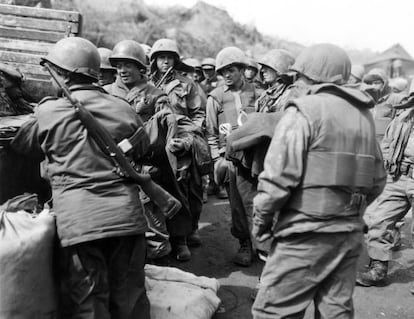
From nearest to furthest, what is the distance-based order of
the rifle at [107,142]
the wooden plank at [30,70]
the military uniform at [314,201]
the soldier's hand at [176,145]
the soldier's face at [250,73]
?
A: the military uniform at [314,201] → the rifle at [107,142] → the wooden plank at [30,70] → the soldier's hand at [176,145] → the soldier's face at [250,73]

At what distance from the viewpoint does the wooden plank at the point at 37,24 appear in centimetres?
446

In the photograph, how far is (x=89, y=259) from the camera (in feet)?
10.3

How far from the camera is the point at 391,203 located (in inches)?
196

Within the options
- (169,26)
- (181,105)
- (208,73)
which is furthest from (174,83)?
(169,26)

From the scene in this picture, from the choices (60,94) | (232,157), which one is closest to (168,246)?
(232,157)

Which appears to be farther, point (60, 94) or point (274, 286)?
point (60, 94)

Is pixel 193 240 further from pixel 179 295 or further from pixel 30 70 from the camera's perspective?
pixel 30 70

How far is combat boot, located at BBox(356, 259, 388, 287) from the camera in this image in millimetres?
4992

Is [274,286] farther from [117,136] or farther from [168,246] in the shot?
[168,246]

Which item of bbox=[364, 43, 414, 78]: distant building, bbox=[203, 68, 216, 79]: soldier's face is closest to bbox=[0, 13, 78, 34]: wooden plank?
bbox=[203, 68, 216, 79]: soldier's face

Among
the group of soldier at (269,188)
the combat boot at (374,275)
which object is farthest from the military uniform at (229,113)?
the group of soldier at (269,188)

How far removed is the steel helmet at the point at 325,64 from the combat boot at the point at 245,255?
272 cm

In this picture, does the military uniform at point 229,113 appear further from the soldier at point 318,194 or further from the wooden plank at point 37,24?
the soldier at point 318,194

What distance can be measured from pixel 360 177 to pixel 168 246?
264cm
